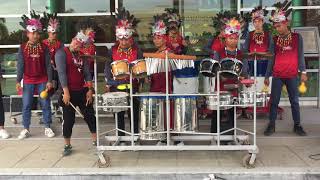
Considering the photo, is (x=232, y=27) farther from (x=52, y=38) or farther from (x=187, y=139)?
(x=52, y=38)

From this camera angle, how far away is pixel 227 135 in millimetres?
6598

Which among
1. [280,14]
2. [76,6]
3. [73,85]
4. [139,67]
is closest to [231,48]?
[280,14]

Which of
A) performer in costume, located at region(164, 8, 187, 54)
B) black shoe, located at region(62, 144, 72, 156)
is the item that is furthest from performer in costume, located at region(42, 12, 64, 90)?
performer in costume, located at region(164, 8, 187, 54)

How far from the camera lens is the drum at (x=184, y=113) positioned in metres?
6.08

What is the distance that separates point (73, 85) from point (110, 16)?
3811mm

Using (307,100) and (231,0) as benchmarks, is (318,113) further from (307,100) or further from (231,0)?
(231,0)

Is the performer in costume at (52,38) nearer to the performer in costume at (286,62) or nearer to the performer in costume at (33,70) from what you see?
the performer in costume at (33,70)

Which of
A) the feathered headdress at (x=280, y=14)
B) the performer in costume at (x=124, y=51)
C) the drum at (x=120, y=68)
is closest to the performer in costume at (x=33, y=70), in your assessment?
the performer in costume at (x=124, y=51)

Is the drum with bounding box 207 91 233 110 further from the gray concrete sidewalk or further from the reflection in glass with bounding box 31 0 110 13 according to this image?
the reflection in glass with bounding box 31 0 110 13

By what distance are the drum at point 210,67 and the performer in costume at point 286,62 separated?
1526 millimetres

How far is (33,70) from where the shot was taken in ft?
24.2

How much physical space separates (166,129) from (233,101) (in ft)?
3.04

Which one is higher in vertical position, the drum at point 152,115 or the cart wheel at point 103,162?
the drum at point 152,115

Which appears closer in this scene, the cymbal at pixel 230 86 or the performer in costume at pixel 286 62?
the cymbal at pixel 230 86
